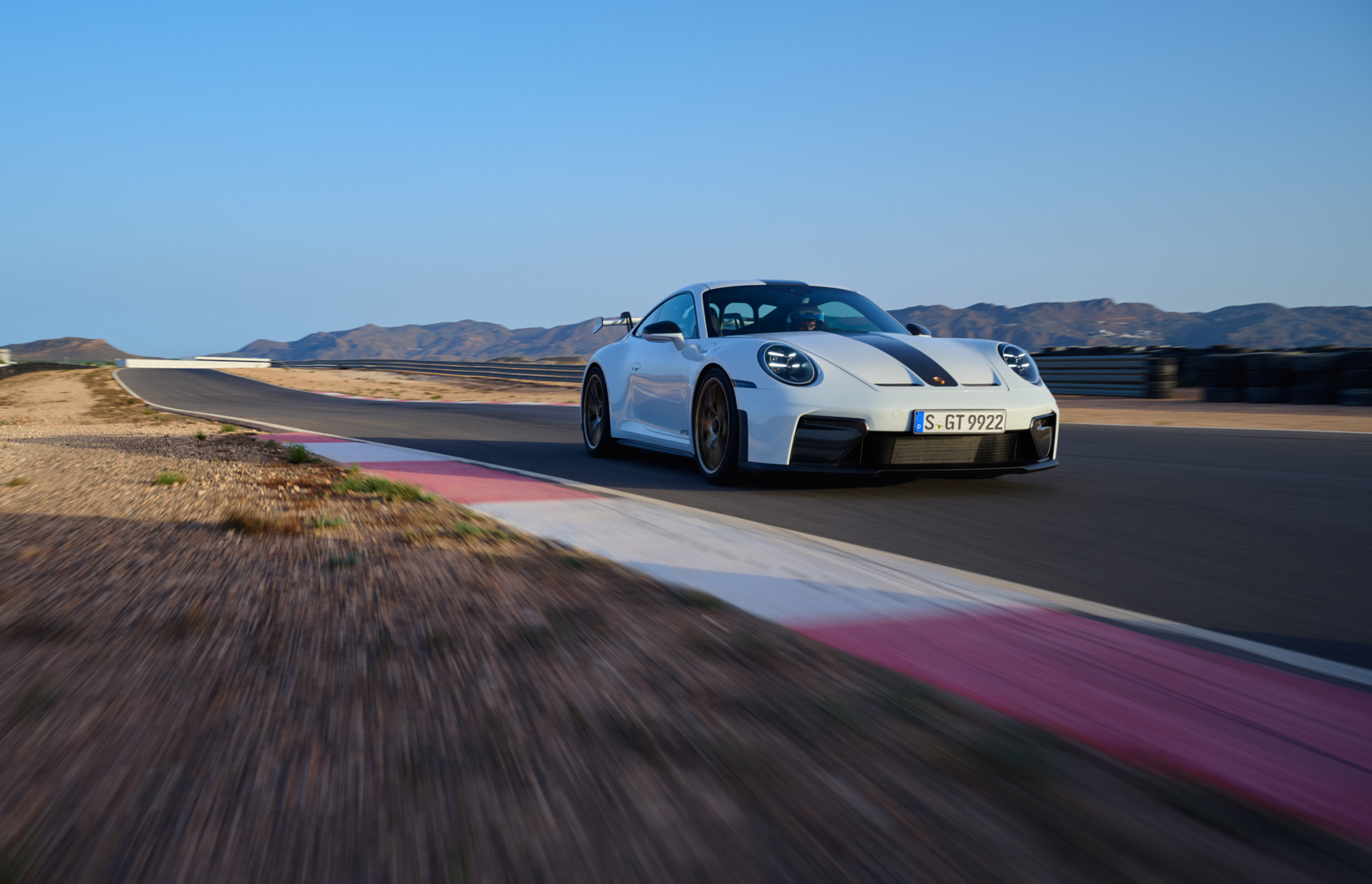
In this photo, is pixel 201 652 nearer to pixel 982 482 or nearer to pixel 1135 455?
pixel 982 482

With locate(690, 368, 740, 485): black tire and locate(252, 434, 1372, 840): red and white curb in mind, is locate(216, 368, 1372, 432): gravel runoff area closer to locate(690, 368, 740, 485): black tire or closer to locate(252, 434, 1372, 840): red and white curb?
locate(690, 368, 740, 485): black tire

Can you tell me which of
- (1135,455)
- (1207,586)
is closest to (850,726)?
(1207,586)

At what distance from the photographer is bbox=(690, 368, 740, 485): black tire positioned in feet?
19.2

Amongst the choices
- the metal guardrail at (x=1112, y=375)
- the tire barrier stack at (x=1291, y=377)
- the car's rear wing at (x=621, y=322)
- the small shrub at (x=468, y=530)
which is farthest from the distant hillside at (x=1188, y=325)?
the small shrub at (x=468, y=530)

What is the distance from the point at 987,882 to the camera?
1351 mm

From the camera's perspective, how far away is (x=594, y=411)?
8062 mm

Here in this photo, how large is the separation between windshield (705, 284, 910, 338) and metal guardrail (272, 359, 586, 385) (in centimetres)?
1338

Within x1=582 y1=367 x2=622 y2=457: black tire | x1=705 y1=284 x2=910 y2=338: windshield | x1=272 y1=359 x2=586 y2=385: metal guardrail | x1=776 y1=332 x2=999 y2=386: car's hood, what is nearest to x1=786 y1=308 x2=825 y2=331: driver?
x1=705 y1=284 x2=910 y2=338: windshield

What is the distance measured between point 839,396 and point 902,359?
0.52 metres

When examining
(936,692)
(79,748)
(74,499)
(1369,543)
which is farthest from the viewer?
(74,499)

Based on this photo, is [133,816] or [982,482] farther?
[982,482]

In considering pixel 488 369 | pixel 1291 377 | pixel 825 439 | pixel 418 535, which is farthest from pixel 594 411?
pixel 488 369

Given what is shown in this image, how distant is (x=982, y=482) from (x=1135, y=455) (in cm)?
190

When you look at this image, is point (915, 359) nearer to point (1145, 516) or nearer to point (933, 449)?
point (933, 449)
